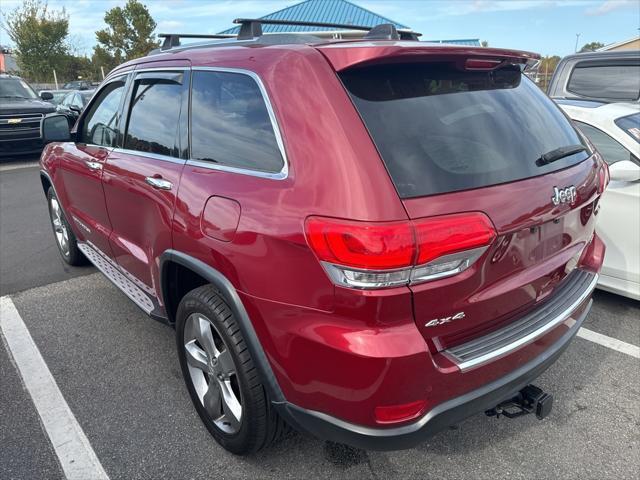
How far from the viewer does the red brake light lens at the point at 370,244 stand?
5.42ft

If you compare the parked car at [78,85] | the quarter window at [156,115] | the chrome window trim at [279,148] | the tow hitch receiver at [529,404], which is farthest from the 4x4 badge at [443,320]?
the parked car at [78,85]

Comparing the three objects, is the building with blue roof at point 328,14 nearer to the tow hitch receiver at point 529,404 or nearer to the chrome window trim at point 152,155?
the chrome window trim at point 152,155

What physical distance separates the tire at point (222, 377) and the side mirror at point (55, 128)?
2241 mm

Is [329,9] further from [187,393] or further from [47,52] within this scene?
[47,52]

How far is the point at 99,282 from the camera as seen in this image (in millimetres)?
4500

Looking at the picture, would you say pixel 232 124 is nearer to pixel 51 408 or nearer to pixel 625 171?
pixel 51 408

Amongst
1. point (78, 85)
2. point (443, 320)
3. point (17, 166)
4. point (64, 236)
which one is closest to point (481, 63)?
point (443, 320)

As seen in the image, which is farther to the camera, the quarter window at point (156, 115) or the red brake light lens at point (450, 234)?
the quarter window at point (156, 115)

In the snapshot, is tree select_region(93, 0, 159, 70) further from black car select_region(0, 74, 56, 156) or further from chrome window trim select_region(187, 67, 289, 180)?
chrome window trim select_region(187, 67, 289, 180)

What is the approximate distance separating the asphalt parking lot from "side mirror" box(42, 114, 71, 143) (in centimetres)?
136

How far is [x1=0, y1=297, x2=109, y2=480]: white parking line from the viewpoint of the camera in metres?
2.37

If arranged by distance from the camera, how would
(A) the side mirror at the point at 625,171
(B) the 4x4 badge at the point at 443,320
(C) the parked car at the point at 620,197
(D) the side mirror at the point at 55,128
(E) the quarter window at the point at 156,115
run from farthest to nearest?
(D) the side mirror at the point at 55,128 < (C) the parked car at the point at 620,197 < (A) the side mirror at the point at 625,171 < (E) the quarter window at the point at 156,115 < (B) the 4x4 badge at the point at 443,320

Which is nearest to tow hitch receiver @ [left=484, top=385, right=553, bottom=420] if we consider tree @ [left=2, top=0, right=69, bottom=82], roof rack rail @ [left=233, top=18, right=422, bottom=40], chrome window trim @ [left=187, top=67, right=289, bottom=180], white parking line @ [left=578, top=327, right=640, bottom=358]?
chrome window trim @ [left=187, top=67, right=289, bottom=180]

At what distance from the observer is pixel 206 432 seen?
261cm
